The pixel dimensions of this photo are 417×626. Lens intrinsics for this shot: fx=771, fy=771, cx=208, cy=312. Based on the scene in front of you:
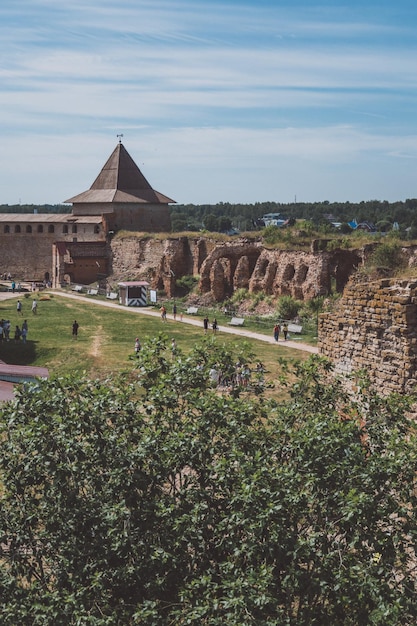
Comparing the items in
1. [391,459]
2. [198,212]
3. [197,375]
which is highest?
[198,212]

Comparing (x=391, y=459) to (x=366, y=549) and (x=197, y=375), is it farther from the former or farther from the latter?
(x=197, y=375)

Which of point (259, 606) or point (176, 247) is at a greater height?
Answer: point (176, 247)

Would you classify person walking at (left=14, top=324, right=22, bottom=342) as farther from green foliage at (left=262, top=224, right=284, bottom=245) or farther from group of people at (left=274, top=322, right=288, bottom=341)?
green foliage at (left=262, top=224, right=284, bottom=245)

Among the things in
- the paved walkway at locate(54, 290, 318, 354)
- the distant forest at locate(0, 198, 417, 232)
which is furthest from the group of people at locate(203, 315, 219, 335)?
the distant forest at locate(0, 198, 417, 232)

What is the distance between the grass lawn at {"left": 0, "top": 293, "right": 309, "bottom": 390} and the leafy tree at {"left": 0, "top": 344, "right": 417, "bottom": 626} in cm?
1270

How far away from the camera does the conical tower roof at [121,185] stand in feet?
161

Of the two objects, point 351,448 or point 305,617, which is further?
point 351,448

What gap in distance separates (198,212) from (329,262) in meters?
159

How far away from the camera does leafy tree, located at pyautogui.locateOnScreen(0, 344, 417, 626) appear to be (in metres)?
6.18

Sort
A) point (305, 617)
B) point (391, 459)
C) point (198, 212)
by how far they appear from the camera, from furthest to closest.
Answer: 1. point (198, 212)
2. point (391, 459)
3. point (305, 617)

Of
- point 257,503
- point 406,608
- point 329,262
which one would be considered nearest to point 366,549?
point 406,608

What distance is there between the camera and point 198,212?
188 meters

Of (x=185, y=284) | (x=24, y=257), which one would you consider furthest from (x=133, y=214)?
(x=185, y=284)

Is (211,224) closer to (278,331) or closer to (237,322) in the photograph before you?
(237,322)
